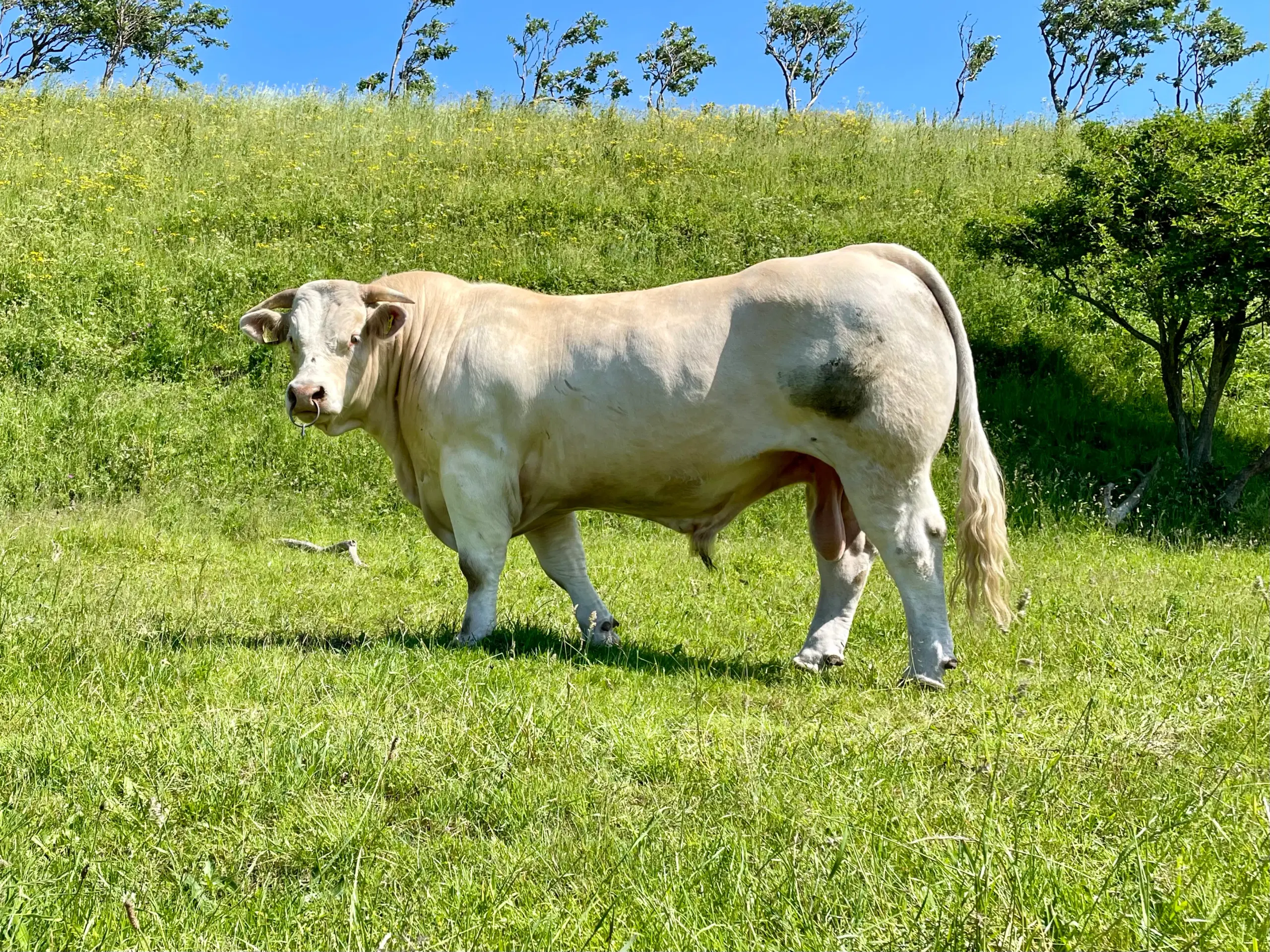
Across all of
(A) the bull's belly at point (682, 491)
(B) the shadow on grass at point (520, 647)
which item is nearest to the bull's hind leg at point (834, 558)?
(A) the bull's belly at point (682, 491)

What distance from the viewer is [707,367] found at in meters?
5.51

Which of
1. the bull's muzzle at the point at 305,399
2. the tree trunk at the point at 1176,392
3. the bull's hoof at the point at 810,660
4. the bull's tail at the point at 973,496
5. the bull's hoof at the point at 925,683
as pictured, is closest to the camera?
the bull's hoof at the point at 925,683

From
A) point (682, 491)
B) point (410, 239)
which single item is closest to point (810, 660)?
point (682, 491)

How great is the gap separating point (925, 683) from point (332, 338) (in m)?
3.71

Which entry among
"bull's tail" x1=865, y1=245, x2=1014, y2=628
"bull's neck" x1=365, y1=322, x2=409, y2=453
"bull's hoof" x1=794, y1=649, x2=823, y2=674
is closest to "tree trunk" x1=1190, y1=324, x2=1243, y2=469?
"bull's tail" x1=865, y1=245, x2=1014, y2=628

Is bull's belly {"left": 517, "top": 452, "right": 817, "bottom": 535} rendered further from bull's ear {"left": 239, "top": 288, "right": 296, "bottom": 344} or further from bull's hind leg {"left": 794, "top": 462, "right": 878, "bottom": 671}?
bull's ear {"left": 239, "top": 288, "right": 296, "bottom": 344}

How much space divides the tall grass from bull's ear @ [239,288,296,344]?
5602 mm

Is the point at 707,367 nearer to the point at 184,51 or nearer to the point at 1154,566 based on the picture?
the point at 1154,566

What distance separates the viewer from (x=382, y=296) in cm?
611

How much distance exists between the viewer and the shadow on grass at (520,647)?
17.6ft

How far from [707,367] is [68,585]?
174 inches

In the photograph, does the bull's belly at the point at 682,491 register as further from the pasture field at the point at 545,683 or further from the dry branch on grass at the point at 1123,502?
Result: the dry branch on grass at the point at 1123,502

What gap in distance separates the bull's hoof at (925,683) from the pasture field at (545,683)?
93 mm

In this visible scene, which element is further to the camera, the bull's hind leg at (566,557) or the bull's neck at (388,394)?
the bull's hind leg at (566,557)
